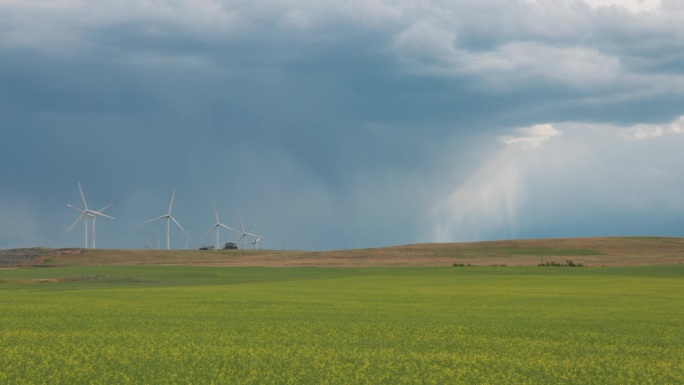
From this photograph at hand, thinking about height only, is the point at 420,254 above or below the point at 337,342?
above

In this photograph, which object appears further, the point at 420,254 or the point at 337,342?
the point at 420,254

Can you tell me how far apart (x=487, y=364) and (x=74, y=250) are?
5154 inches

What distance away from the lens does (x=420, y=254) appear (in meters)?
134

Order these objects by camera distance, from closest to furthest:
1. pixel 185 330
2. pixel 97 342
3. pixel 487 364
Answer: pixel 487 364 → pixel 97 342 → pixel 185 330

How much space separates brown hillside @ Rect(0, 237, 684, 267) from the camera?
119m

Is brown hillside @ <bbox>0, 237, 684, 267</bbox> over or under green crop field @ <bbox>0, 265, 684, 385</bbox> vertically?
over

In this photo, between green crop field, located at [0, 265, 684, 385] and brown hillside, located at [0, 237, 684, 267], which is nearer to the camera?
green crop field, located at [0, 265, 684, 385]

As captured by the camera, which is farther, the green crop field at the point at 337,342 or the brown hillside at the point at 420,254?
the brown hillside at the point at 420,254

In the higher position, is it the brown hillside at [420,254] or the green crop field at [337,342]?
the brown hillside at [420,254]

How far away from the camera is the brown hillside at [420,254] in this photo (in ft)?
391

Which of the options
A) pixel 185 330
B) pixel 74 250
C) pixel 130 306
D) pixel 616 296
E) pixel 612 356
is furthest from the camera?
pixel 74 250

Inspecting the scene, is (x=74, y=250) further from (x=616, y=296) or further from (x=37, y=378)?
(x=37, y=378)

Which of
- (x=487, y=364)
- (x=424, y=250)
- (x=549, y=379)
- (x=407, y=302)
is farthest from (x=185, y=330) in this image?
(x=424, y=250)

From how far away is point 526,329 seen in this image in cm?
2230
